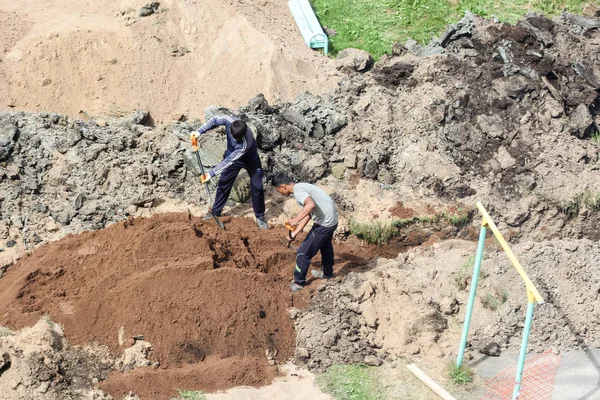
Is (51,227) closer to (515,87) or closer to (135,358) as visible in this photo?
(135,358)

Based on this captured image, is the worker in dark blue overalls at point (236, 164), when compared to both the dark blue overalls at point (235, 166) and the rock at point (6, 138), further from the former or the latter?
the rock at point (6, 138)

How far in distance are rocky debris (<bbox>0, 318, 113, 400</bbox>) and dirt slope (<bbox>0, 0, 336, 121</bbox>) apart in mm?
5581

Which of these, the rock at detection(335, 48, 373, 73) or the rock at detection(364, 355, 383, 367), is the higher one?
the rock at detection(335, 48, 373, 73)

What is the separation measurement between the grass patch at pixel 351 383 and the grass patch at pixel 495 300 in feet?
5.12

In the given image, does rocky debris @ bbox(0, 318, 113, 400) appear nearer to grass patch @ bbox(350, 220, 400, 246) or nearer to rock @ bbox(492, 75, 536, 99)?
grass patch @ bbox(350, 220, 400, 246)

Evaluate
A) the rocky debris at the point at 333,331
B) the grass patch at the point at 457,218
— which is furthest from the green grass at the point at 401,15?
the rocky debris at the point at 333,331

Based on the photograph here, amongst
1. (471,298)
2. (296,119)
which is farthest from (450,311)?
(296,119)

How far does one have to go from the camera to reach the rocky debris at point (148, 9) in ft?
46.2

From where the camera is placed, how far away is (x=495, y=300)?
8.88 m

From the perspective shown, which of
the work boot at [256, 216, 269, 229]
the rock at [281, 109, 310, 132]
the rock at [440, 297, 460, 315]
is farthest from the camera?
the rock at [281, 109, 310, 132]

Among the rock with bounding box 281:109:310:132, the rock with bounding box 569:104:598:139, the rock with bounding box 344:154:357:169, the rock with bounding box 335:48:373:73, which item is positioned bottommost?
the rock with bounding box 344:154:357:169

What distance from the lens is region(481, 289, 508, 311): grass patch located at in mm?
8859

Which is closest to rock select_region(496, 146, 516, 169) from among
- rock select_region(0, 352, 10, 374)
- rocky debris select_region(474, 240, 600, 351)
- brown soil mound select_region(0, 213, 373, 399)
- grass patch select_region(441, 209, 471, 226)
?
grass patch select_region(441, 209, 471, 226)

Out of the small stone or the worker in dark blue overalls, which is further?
the worker in dark blue overalls
